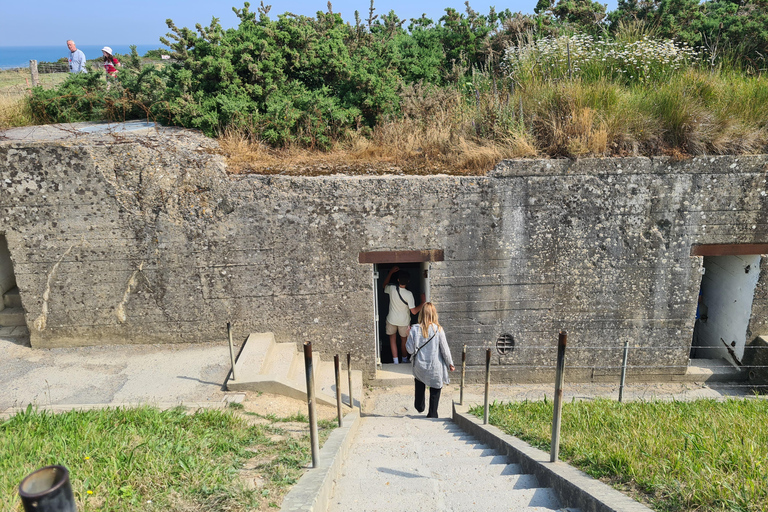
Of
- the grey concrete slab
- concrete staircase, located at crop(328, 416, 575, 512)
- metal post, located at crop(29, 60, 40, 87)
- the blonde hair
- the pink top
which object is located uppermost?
the pink top

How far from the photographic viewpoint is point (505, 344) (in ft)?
25.5

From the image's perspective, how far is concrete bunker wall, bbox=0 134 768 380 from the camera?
696 cm

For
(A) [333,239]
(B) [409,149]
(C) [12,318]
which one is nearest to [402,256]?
(A) [333,239]

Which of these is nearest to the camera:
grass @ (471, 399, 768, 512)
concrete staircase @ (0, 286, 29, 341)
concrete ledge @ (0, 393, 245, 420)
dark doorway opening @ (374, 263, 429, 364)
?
grass @ (471, 399, 768, 512)

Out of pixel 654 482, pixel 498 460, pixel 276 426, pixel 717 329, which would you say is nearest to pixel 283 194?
pixel 276 426

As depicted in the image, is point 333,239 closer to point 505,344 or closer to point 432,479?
point 505,344

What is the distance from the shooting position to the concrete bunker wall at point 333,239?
6957mm

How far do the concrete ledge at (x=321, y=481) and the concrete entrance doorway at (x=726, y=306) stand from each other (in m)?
5.97

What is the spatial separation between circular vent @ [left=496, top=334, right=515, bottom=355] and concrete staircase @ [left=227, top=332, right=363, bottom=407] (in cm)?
217

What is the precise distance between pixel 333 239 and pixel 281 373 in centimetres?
197

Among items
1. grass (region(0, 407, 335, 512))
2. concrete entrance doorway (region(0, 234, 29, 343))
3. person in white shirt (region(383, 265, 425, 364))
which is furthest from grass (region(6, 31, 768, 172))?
grass (region(0, 407, 335, 512))

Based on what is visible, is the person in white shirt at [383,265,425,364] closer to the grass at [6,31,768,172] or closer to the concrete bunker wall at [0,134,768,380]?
the concrete bunker wall at [0,134,768,380]

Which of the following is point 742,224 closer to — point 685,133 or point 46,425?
point 685,133

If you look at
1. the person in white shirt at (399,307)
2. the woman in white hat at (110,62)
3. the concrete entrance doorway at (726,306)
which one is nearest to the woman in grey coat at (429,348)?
the person in white shirt at (399,307)
